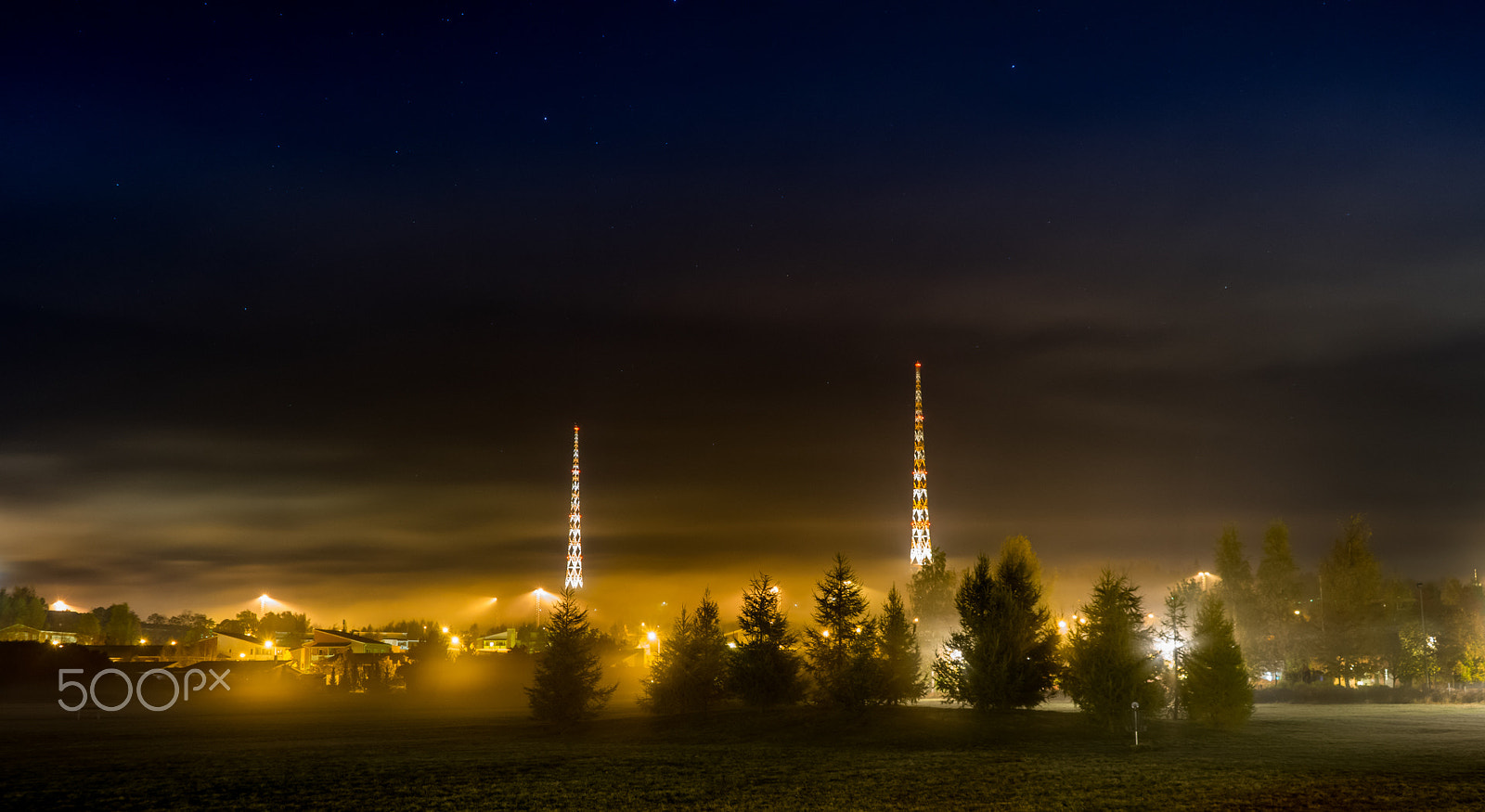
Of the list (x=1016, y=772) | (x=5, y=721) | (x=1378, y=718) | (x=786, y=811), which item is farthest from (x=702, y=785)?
(x=5, y=721)

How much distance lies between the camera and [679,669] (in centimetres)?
5647

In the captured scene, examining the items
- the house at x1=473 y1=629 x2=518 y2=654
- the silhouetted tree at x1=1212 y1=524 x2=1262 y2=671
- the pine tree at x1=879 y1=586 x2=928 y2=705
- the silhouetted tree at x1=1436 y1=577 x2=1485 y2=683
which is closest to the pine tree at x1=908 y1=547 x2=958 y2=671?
the silhouetted tree at x1=1212 y1=524 x2=1262 y2=671

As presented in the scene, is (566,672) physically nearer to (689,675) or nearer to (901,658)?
(689,675)

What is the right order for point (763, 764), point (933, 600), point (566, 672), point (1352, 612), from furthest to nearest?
point (933, 600)
point (1352, 612)
point (566, 672)
point (763, 764)

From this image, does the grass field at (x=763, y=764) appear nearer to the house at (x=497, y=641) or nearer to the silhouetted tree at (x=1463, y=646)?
the silhouetted tree at (x=1463, y=646)

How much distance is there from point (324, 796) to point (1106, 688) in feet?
107

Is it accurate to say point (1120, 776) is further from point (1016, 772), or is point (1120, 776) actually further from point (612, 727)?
point (612, 727)

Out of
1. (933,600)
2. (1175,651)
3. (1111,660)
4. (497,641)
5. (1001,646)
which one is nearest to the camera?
(1111,660)

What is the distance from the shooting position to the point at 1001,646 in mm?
52094

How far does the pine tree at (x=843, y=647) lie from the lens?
5272 centimetres

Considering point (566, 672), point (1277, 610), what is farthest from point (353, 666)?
point (1277, 610)

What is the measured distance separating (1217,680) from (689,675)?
26418mm

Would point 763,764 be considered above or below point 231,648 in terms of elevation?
above

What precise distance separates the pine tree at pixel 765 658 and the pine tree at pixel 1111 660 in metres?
14.2
